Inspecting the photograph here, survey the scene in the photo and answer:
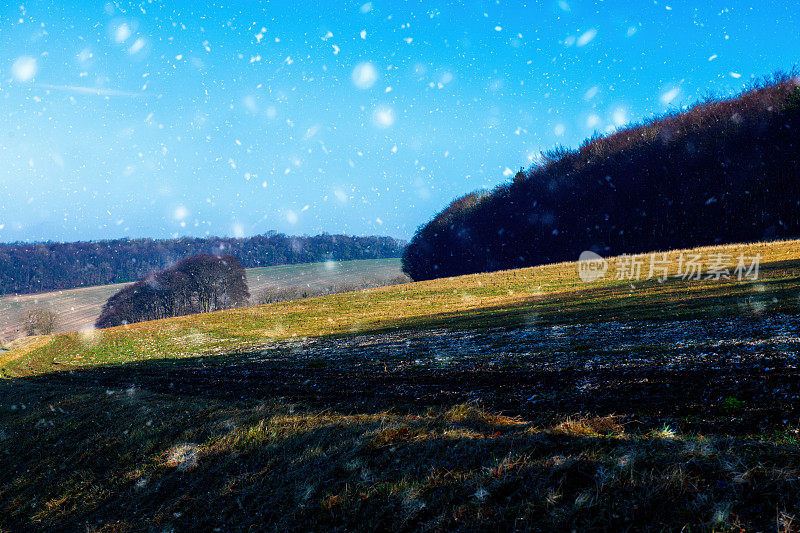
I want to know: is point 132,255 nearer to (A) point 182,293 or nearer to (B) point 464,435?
(A) point 182,293

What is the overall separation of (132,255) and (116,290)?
4344 cm

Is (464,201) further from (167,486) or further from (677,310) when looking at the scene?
(167,486)

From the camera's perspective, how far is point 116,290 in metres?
125

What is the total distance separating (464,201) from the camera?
117 meters

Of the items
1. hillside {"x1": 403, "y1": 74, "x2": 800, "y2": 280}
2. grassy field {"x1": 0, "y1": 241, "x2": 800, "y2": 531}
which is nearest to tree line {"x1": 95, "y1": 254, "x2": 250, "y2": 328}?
hillside {"x1": 403, "y1": 74, "x2": 800, "y2": 280}

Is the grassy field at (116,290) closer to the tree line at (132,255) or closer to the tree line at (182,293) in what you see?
the tree line at (182,293)

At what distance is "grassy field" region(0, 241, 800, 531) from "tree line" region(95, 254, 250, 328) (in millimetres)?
86592

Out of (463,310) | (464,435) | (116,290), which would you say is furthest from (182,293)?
(464,435)

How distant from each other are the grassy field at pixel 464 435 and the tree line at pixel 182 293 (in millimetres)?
86592

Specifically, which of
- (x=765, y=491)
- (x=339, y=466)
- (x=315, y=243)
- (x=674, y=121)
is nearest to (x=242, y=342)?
(x=339, y=466)

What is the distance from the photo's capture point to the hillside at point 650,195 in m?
57.4

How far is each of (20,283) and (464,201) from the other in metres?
153

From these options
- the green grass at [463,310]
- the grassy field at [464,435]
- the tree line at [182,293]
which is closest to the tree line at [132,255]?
the tree line at [182,293]

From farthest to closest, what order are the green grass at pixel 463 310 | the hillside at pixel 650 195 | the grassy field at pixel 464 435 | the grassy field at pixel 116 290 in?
1. the grassy field at pixel 116 290
2. the hillside at pixel 650 195
3. the green grass at pixel 463 310
4. the grassy field at pixel 464 435
